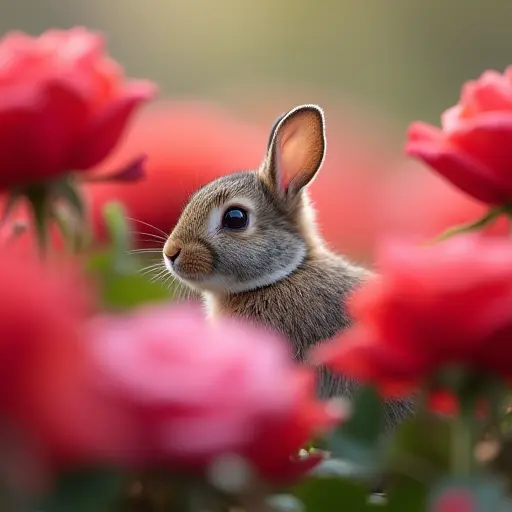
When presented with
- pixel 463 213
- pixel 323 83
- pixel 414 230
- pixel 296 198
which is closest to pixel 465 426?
pixel 463 213

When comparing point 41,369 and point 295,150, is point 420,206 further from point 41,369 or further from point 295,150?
point 41,369

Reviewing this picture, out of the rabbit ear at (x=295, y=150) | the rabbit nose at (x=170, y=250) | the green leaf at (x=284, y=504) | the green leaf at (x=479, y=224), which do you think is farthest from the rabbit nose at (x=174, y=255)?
the green leaf at (x=284, y=504)

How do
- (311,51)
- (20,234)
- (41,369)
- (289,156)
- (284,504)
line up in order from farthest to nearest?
(311,51) → (289,156) → (20,234) → (284,504) → (41,369)

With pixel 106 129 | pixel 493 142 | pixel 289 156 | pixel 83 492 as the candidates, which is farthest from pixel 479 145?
pixel 289 156

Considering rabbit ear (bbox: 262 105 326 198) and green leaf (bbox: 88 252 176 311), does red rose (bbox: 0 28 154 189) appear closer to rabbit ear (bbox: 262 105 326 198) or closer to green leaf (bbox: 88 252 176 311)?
green leaf (bbox: 88 252 176 311)

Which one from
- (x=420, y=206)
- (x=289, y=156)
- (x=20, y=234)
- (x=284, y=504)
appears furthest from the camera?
(x=289, y=156)

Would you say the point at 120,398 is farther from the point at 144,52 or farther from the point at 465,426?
the point at 144,52
